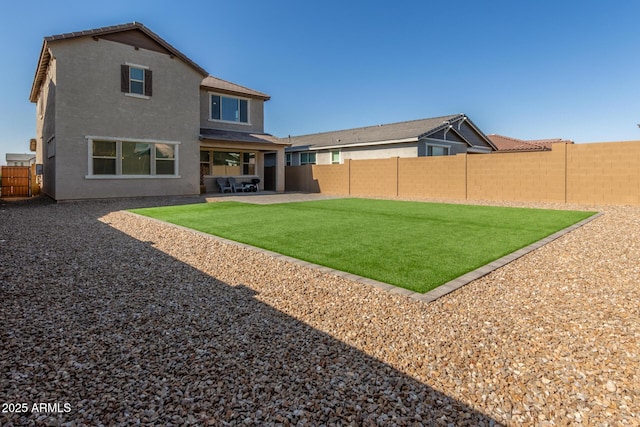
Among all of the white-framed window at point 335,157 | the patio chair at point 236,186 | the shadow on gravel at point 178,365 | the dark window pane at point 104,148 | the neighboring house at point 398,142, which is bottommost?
the shadow on gravel at point 178,365

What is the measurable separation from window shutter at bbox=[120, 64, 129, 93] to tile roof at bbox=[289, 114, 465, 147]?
14.0 m

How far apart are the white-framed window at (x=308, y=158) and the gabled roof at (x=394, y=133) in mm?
716

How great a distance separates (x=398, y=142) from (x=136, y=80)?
15.0m

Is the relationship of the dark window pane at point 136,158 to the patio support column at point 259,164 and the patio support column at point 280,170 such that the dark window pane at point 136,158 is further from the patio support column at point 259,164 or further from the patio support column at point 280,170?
the patio support column at point 280,170

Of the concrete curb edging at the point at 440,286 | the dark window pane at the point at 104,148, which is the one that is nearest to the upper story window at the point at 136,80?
the dark window pane at the point at 104,148

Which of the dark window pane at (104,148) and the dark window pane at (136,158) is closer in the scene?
the dark window pane at (104,148)

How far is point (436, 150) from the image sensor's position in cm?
2347

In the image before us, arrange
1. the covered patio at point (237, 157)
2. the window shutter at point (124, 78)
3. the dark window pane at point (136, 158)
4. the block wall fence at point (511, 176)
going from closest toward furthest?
the block wall fence at point (511, 176) < the window shutter at point (124, 78) < the dark window pane at point (136, 158) < the covered patio at point (237, 157)

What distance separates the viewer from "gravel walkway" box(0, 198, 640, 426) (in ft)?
7.27

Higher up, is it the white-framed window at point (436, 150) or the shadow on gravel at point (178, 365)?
the white-framed window at point (436, 150)

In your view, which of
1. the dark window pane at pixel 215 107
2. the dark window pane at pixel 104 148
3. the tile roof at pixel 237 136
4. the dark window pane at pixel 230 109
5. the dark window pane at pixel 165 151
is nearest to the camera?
the dark window pane at pixel 104 148

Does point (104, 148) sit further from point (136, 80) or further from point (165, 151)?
point (136, 80)

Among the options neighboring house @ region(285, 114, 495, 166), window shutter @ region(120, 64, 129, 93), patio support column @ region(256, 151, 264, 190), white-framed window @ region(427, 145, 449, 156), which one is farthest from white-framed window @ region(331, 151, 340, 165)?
window shutter @ region(120, 64, 129, 93)

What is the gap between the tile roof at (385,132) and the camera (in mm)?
22822
